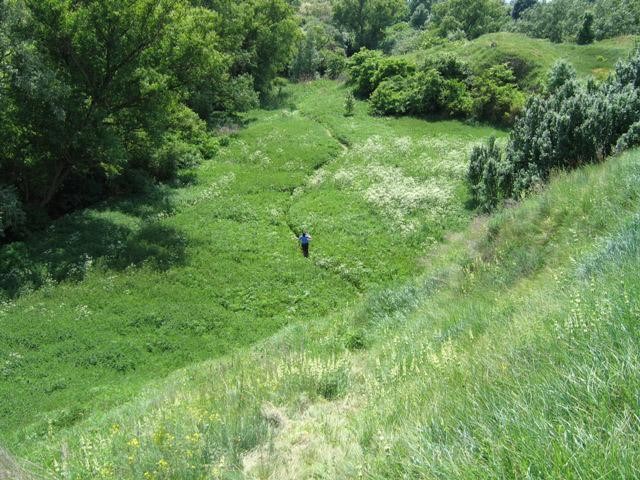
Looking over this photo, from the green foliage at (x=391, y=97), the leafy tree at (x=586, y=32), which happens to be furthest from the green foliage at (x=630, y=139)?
the leafy tree at (x=586, y=32)

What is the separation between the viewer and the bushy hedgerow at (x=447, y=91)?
4141 cm

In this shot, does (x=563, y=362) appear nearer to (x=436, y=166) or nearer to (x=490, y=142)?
(x=490, y=142)

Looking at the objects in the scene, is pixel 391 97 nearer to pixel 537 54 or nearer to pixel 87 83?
pixel 537 54

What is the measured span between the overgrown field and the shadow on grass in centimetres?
9

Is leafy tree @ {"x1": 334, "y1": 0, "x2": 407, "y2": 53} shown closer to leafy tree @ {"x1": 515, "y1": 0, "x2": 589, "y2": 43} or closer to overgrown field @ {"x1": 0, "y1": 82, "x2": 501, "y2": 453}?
leafy tree @ {"x1": 515, "y1": 0, "x2": 589, "y2": 43}

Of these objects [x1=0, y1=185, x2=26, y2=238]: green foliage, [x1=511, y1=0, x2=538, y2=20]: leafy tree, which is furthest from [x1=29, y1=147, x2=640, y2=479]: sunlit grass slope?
[x1=511, y1=0, x2=538, y2=20]: leafy tree

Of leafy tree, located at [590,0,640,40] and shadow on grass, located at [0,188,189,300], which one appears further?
leafy tree, located at [590,0,640,40]

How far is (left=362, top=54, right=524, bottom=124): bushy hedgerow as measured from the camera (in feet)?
136

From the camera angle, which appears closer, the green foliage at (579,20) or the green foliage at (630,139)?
the green foliage at (630,139)

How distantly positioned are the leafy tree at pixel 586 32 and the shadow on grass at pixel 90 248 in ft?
171

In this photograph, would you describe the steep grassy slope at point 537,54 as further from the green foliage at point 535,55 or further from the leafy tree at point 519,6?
the leafy tree at point 519,6

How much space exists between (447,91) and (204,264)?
3101 cm

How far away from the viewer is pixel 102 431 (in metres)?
8.24

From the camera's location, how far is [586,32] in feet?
178
